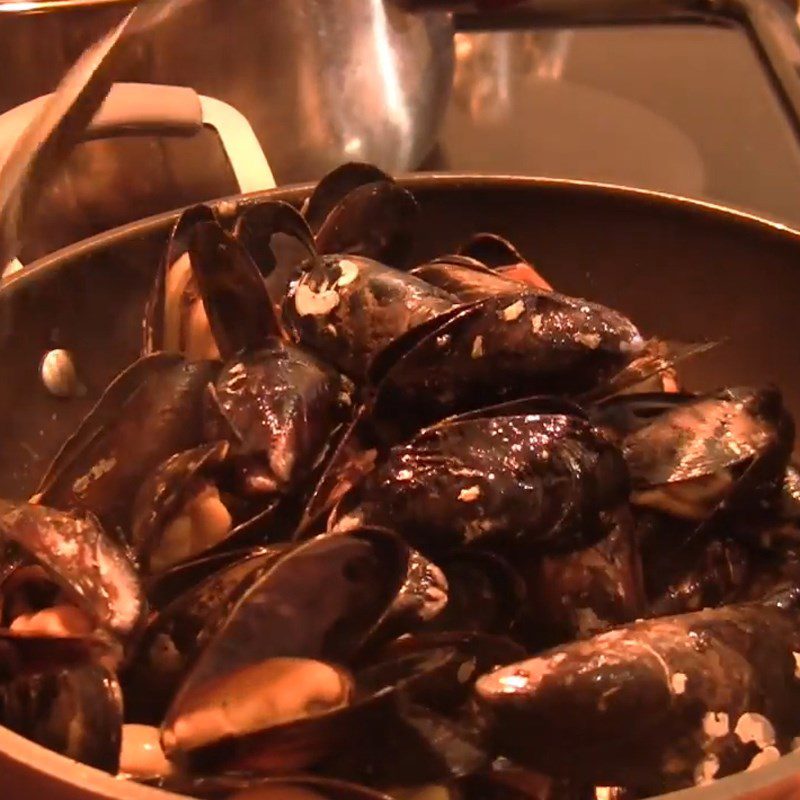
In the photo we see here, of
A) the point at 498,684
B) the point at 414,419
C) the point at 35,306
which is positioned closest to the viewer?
the point at 498,684

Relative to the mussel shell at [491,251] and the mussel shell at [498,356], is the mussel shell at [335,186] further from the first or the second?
the mussel shell at [498,356]

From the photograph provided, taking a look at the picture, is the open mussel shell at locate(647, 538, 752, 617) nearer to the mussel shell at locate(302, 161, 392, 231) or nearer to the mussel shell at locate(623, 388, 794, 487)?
the mussel shell at locate(623, 388, 794, 487)

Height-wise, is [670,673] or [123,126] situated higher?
[123,126]

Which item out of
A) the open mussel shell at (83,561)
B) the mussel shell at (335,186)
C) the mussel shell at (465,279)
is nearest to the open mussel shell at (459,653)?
the open mussel shell at (83,561)

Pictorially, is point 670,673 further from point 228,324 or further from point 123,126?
point 123,126

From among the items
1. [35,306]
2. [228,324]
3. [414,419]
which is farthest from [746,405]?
[35,306]

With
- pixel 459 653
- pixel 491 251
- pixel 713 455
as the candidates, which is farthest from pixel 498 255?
pixel 459 653

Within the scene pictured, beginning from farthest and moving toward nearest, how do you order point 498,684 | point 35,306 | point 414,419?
point 35,306
point 414,419
point 498,684

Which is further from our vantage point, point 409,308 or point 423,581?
point 409,308
